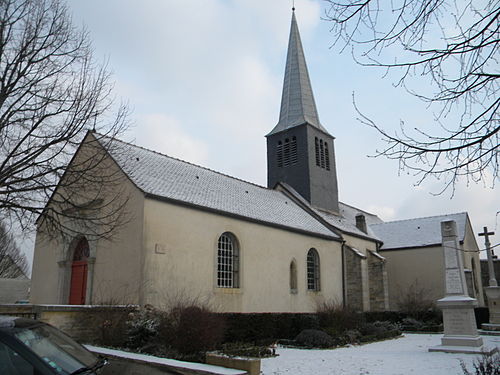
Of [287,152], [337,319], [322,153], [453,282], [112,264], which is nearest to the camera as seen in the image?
[453,282]

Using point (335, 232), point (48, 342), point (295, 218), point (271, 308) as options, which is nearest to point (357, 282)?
point (335, 232)

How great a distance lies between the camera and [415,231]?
30.0m

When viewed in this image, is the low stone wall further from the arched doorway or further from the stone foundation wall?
the stone foundation wall

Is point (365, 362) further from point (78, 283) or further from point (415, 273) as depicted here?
point (415, 273)

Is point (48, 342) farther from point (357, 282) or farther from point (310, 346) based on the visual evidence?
point (357, 282)

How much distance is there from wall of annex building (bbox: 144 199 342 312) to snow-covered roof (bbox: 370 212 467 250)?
29.6 ft

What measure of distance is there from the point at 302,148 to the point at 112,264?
15.4 metres

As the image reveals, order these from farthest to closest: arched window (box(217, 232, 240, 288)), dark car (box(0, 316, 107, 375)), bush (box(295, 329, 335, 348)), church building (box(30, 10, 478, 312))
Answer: arched window (box(217, 232, 240, 288)) → church building (box(30, 10, 478, 312)) → bush (box(295, 329, 335, 348)) → dark car (box(0, 316, 107, 375))

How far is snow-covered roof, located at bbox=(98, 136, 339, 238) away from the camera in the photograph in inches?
630

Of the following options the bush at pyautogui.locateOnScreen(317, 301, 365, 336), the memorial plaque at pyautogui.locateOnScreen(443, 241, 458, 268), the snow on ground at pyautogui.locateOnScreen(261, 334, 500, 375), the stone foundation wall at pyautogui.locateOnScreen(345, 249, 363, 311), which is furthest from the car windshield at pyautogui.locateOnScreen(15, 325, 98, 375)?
the stone foundation wall at pyautogui.locateOnScreen(345, 249, 363, 311)

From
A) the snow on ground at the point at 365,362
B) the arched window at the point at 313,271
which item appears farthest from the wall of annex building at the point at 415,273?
the snow on ground at the point at 365,362

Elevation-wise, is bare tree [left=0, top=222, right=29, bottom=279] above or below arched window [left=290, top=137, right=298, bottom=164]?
below

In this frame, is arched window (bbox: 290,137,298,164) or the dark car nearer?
the dark car

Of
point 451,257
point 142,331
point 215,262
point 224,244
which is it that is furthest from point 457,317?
point 142,331
